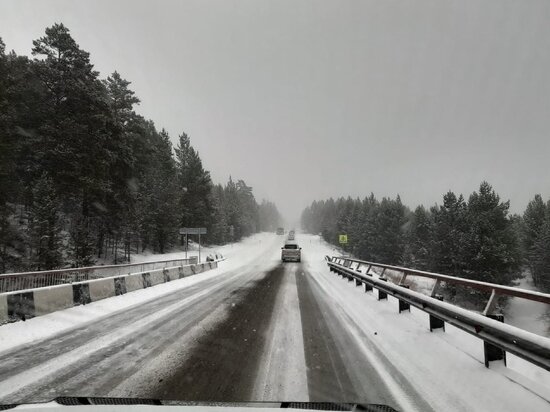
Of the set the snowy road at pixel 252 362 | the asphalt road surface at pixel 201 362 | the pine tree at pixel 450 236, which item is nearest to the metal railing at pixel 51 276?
the snowy road at pixel 252 362

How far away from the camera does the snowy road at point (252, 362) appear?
395 centimetres

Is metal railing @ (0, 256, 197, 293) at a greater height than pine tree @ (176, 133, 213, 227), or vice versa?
pine tree @ (176, 133, 213, 227)

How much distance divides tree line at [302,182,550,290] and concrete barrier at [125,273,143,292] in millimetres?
38815

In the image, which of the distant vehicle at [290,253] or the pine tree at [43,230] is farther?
the distant vehicle at [290,253]

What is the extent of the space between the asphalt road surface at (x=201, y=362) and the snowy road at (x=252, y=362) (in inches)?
0.6

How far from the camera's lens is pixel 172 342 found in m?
6.16

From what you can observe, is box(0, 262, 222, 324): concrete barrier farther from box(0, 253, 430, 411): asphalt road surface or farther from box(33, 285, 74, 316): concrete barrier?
Answer: box(0, 253, 430, 411): asphalt road surface

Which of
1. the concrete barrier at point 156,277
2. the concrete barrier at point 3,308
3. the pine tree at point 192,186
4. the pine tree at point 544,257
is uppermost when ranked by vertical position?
the pine tree at point 192,186

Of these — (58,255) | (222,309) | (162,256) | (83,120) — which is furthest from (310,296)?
(162,256)

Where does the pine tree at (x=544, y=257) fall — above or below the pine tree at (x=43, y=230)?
below

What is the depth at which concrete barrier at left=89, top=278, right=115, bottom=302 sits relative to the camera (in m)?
10.8

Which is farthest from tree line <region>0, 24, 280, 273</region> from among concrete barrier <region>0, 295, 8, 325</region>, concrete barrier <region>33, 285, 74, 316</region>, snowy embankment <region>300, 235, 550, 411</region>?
snowy embankment <region>300, 235, 550, 411</region>

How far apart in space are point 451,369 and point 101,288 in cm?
1029

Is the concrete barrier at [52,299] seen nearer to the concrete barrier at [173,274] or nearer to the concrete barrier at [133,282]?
the concrete barrier at [133,282]
